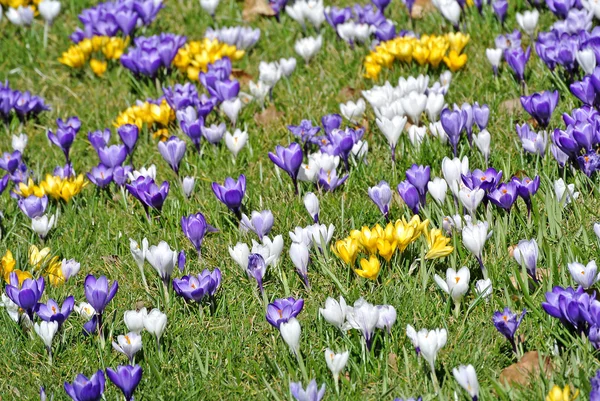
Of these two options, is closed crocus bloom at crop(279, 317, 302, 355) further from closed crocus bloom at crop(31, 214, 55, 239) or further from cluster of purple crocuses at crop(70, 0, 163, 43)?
cluster of purple crocuses at crop(70, 0, 163, 43)

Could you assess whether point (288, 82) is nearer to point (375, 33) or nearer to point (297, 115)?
point (297, 115)

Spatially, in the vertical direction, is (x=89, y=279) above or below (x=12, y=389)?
above

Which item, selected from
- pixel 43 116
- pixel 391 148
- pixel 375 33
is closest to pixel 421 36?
pixel 375 33

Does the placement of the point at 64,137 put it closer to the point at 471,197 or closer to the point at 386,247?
the point at 386,247

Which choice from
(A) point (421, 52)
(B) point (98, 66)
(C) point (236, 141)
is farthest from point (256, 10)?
(C) point (236, 141)

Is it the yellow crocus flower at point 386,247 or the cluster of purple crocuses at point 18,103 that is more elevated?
the yellow crocus flower at point 386,247

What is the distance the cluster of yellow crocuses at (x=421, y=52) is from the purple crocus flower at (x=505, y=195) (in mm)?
1618

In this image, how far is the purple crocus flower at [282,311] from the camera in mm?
2979

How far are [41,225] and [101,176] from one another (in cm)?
52

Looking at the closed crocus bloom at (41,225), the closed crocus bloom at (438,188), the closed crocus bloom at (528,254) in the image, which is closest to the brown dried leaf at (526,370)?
the closed crocus bloom at (528,254)

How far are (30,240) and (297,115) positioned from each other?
163 cm

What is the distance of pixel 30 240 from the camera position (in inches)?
159

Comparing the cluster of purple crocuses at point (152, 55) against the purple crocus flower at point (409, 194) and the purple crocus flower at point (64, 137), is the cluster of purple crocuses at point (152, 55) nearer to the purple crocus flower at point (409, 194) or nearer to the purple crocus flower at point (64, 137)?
the purple crocus flower at point (64, 137)

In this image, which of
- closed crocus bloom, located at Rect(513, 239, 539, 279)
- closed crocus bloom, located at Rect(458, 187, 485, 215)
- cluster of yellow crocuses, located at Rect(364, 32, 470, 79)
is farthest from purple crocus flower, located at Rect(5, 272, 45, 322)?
cluster of yellow crocuses, located at Rect(364, 32, 470, 79)
